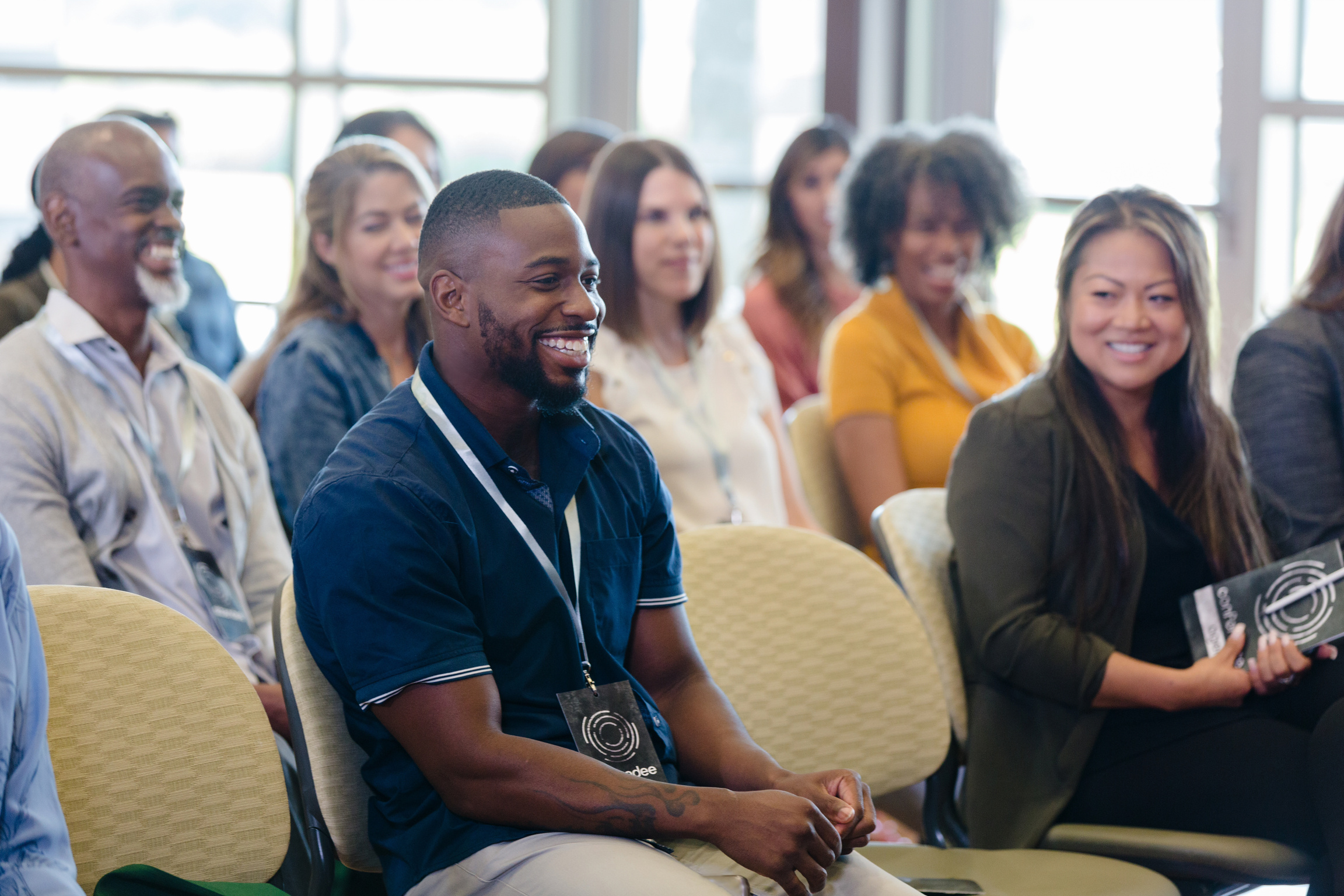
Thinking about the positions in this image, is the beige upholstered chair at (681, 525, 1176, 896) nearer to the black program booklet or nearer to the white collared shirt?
the black program booklet

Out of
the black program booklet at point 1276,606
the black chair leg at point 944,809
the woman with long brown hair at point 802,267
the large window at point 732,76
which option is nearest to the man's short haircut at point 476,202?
the black chair leg at point 944,809

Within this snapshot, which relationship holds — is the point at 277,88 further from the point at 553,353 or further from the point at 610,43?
the point at 553,353

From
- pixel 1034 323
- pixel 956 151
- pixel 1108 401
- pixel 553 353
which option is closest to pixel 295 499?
pixel 553 353

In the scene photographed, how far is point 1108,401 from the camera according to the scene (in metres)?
2.15

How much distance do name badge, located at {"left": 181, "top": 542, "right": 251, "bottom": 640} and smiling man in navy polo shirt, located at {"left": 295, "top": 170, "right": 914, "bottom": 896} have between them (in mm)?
702

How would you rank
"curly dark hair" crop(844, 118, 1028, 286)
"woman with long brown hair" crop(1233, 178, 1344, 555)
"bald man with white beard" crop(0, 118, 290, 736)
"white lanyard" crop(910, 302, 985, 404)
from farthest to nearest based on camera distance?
"curly dark hair" crop(844, 118, 1028, 286), "white lanyard" crop(910, 302, 985, 404), "woman with long brown hair" crop(1233, 178, 1344, 555), "bald man with white beard" crop(0, 118, 290, 736)

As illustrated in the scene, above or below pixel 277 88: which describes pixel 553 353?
below

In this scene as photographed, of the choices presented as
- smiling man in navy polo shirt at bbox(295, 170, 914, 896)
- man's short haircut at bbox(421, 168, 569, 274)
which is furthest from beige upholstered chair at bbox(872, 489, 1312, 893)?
man's short haircut at bbox(421, 168, 569, 274)

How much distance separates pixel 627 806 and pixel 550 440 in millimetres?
466

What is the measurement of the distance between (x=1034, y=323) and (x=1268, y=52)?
3.85ft

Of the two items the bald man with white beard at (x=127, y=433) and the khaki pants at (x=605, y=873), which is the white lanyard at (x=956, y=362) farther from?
the khaki pants at (x=605, y=873)

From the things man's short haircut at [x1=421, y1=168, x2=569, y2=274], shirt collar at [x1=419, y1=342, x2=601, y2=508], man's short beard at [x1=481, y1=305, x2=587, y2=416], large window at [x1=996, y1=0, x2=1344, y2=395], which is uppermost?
large window at [x1=996, y1=0, x2=1344, y2=395]

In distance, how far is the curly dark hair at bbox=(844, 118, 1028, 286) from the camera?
3090 mm

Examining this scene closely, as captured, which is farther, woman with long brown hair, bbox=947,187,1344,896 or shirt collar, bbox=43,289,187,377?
shirt collar, bbox=43,289,187,377
